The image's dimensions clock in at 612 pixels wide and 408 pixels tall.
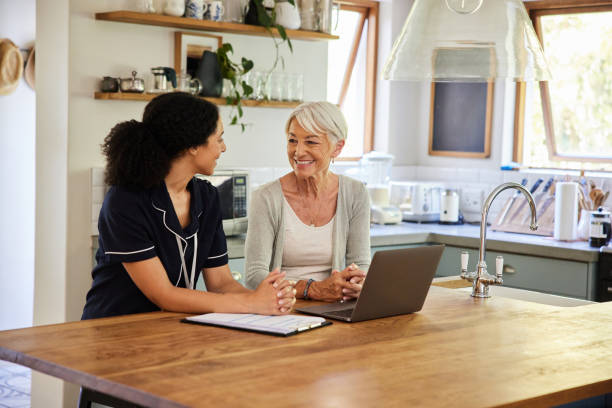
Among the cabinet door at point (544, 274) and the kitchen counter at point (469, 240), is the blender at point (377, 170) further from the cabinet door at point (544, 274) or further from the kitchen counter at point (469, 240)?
the cabinet door at point (544, 274)

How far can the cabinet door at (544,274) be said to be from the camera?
4.53 meters

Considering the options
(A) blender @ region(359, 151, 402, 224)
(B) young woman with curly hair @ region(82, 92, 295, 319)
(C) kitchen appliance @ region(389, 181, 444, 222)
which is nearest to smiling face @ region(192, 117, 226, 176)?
(B) young woman with curly hair @ region(82, 92, 295, 319)

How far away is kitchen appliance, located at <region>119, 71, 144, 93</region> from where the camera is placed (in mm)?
4176

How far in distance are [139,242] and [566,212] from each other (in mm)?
3078

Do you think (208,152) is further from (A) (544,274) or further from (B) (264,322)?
(A) (544,274)

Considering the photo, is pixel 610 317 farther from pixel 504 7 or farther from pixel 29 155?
pixel 29 155

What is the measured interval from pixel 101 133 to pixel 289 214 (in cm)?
147

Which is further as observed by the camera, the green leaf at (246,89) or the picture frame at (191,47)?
the green leaf at (246,89)

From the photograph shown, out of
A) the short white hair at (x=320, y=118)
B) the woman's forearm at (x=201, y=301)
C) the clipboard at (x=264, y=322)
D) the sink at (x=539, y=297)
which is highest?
the short white hair at (x=320, y=118)

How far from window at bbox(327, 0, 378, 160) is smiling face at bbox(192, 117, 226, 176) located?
3.26 metres

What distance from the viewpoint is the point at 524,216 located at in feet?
17.3

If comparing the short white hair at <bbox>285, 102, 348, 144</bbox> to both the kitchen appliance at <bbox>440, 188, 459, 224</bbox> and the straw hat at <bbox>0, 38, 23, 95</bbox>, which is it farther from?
the straw hat at <bbox>0, 38, 23, 95</bbox>

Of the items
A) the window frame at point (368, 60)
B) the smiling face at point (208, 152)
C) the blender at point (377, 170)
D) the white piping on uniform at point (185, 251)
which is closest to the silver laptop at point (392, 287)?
the white piping on uniform at point (185, 251)

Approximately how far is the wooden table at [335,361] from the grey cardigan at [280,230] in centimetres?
62
